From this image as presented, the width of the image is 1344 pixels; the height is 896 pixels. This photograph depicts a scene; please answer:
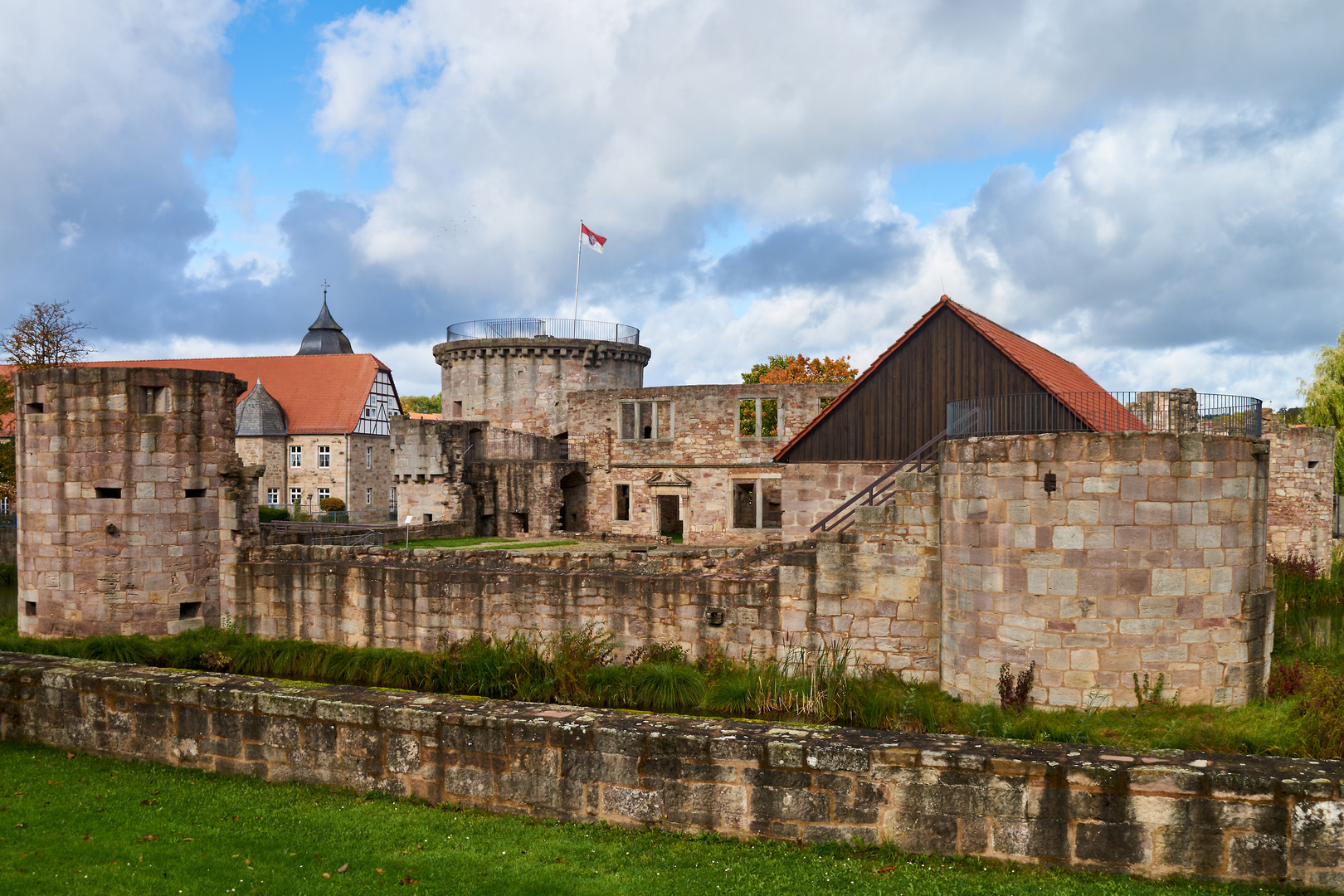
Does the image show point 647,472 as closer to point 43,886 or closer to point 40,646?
point 40,646

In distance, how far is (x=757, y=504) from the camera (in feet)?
93.6


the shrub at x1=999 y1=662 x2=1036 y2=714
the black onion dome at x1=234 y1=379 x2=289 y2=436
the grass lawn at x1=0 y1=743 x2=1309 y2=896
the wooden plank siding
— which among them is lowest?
the shrub at x1=999 y1=662 x2=1036 y2=714

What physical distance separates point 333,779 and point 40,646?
10.4m

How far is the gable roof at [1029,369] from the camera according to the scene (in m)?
12.6

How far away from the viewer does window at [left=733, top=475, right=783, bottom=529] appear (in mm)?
28594

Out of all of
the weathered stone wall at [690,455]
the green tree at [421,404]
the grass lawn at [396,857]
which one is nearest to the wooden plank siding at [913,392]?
the grass lawn at [396,857]

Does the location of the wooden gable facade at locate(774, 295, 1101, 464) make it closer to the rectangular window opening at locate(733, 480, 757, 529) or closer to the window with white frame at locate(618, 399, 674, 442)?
the rectangular window opening at locate(733, 480, 757, 529)

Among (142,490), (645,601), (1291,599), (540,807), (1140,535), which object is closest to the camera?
(540,807)

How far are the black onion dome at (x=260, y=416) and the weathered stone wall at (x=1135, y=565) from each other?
1550 inches

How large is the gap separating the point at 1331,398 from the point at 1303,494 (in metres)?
8.77

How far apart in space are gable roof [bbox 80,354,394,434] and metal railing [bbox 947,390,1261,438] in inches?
1372

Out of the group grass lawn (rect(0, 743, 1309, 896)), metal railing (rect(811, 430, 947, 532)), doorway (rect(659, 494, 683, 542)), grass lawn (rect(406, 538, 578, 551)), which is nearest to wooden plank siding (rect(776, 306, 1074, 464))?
metal railing (rect(811, 430, 947, 532))

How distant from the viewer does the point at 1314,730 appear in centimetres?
759

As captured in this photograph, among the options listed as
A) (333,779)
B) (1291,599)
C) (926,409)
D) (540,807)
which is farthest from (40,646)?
(1291,599)
